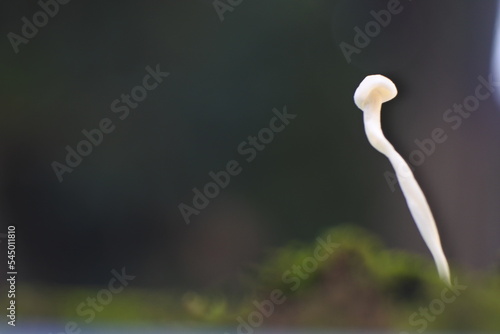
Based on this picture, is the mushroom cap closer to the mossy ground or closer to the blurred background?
the blurred background

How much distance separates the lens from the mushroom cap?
1.15m

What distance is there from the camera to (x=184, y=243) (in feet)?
3.90

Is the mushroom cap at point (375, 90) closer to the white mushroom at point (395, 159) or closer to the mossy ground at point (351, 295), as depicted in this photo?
the white mushroom at point (395, 159)

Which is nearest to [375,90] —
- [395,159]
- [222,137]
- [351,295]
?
[395,159]

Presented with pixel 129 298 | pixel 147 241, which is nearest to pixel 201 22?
pixel 147 241

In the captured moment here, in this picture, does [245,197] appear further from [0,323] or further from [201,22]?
[0,323]

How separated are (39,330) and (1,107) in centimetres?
56

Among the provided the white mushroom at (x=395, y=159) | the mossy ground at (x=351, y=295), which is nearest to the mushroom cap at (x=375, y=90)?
the white mushroom at (x=395, y=159)

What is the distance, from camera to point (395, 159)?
1.17 meters

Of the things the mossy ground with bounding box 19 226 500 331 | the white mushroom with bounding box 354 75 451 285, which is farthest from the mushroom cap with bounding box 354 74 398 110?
the mossy ground with bounding box 19 226 500 331

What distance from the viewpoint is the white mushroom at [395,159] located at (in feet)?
3.77

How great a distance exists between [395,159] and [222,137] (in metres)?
0.42

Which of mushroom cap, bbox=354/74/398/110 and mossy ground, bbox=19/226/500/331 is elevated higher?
mushroom cap, bbox=354/74/398/110

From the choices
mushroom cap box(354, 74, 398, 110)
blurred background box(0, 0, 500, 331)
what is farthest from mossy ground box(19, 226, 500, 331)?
mushroom cap box(354, 74, 398, 110)
